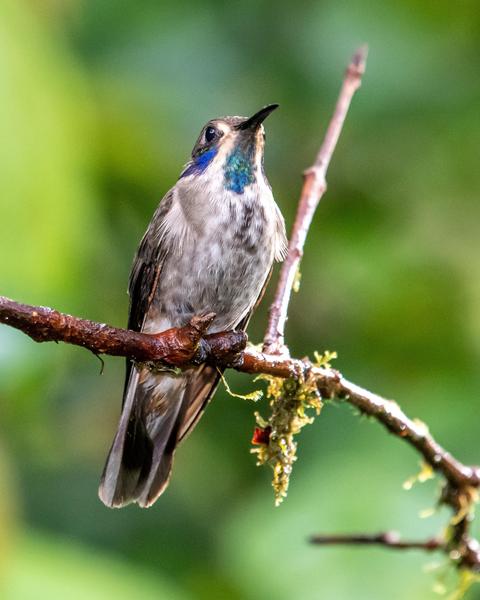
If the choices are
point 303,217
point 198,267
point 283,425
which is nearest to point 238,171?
point 198,267

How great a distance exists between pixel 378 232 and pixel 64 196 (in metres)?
1.92

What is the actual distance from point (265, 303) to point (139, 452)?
184cm

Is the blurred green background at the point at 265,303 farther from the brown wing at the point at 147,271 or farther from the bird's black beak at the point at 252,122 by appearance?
the bird's black beak at the point at 252,122

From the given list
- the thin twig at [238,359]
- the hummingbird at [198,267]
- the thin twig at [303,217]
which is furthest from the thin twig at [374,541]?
the hummingbird at [198,267]

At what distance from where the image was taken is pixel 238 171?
369 centimetres

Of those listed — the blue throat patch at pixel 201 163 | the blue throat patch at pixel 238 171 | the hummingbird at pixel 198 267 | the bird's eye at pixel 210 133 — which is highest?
the bird's eye at pixel 210 133

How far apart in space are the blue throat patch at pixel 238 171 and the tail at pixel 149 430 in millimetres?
599

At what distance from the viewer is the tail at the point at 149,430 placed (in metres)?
3.60

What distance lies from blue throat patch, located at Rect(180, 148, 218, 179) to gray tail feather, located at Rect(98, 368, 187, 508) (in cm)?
71

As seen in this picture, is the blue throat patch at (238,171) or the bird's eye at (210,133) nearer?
the blue throat patch at (238,171)

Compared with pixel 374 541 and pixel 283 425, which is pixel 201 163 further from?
pixel 374 541

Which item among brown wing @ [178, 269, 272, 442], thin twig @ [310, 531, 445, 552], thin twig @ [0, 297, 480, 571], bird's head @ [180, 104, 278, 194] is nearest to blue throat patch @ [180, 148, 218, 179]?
bird's head @ [180, 104, 278, 194]

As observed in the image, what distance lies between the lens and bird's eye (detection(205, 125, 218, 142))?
3901 mm

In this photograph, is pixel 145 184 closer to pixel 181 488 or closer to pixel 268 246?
pixel 268 246
